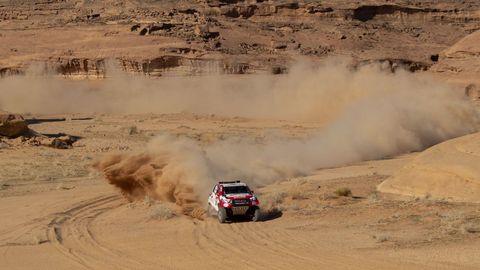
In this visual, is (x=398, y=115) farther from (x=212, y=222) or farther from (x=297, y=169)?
(x=212, y=222)

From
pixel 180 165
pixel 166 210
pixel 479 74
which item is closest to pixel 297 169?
pixel 180 165

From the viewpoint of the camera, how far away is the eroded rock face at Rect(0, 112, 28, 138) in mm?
40781

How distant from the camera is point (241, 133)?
50719 mm

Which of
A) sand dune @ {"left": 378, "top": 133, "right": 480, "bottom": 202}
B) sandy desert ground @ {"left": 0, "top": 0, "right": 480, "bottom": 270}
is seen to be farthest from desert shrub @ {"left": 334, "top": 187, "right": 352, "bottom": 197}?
sand dune @ {"left": 378, "top": 133, "right": 480, "bottom": 202}

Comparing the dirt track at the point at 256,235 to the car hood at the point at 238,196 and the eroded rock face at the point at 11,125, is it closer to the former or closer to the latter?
the car hood at the point at 238,196

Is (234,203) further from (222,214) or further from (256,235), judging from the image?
(256,235)

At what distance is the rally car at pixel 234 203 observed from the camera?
21.5 metres

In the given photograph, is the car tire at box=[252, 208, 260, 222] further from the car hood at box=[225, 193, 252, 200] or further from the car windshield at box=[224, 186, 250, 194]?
the car windshield at box=[224, 186, 250, 194]

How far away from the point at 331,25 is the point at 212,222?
6374 centimetres

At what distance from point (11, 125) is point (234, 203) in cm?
2258

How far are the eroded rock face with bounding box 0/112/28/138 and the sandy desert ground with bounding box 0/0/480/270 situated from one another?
0.45 metres

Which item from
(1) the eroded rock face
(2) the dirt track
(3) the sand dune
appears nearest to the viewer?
(2) the dirt track

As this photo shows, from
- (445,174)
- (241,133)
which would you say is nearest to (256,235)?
(445,174)

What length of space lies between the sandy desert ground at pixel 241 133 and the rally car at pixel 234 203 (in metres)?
0.29
